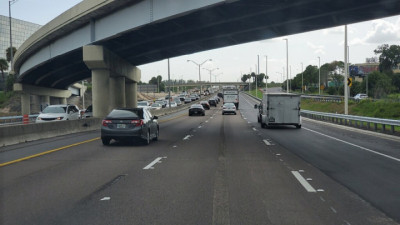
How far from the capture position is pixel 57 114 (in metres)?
30.5

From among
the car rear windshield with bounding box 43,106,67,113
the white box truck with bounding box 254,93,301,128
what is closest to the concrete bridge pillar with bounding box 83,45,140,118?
the car rear windshield with bounding box 43,106,67,113

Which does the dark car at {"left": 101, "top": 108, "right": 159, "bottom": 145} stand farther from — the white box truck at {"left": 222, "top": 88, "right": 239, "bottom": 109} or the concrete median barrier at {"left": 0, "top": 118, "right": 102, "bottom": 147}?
the white box truck at {"left": 222, "top": 88, "right": 239, "bottom": 109}

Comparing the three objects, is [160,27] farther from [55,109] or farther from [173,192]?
[173,192]

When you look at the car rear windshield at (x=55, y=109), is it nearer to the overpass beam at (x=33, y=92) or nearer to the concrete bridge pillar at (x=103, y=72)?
the concrete bridge pillar at (x=103, y=72)

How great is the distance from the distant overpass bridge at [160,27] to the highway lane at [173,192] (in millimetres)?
9665

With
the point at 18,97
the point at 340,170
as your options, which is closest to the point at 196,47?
the point at 340,170

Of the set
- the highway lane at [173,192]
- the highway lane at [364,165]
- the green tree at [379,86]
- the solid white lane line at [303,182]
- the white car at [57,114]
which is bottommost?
the highway lane at [364,165]

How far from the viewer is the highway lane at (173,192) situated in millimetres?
6633

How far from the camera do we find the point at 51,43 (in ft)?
117

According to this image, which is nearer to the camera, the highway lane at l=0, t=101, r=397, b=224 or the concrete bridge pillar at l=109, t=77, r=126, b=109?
the highway lane at l=0, t=101, r=397, b=224

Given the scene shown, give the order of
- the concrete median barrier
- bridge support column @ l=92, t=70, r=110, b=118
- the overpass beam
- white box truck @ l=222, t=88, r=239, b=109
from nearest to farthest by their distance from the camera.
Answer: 1. the concrete median barrier
2. bridge support column @ l=92, t=70, r=110, b=118
3. the overpass beam
4. white box truck @ l=222, t=88, r=239, b=109

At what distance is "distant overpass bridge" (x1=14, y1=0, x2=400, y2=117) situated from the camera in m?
21.7

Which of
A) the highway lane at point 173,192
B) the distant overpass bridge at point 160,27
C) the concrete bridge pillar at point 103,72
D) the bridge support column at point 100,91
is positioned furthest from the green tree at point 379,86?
the highway lane at point 173,192

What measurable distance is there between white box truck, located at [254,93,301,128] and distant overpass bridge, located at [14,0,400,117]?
14.0 ft
